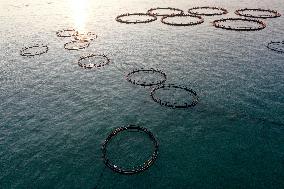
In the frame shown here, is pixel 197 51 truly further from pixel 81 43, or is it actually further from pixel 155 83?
pixel 81 43

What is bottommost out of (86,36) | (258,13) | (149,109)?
(149,109)

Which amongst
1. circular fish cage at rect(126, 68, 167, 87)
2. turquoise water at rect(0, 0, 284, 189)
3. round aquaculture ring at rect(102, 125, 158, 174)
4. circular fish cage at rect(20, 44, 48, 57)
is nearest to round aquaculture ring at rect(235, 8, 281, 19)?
turquoise water at rect(0, 0, 284, 189)

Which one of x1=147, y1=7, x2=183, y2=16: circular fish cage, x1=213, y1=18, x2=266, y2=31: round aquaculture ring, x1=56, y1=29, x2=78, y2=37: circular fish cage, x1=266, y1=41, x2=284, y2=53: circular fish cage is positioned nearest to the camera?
x1=266, y1=41, x2=284, y2=53: circular fish cage

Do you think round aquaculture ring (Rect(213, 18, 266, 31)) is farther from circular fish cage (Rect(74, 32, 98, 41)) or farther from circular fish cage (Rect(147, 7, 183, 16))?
circular fish cage (Rect(74, 32, 98, 41))

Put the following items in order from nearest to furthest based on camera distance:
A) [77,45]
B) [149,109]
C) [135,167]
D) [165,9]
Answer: [135,167] → [149,109] → [77,45] → [165,9]

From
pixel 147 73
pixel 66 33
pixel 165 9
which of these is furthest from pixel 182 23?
Result: pixel 66 33

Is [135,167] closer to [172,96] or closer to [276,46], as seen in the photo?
[172,96]
